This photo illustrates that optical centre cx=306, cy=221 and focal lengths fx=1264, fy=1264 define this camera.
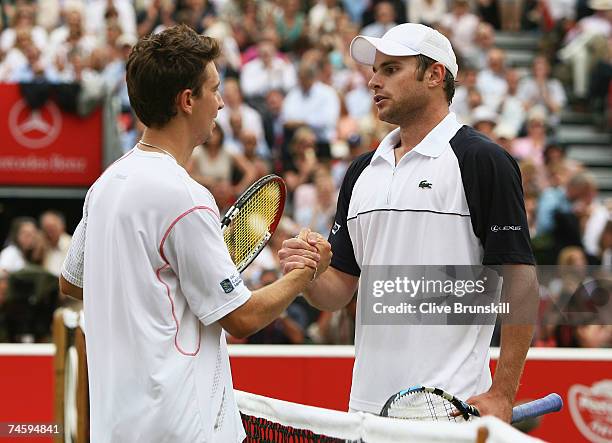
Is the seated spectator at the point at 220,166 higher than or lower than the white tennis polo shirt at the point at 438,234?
higher

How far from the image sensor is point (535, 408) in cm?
412

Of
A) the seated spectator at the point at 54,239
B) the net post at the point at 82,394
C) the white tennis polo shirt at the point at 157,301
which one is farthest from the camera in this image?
the seated spectator at the point at 54,239

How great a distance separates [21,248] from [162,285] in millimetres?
7594

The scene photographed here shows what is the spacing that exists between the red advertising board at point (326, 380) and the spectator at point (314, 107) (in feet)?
19.7

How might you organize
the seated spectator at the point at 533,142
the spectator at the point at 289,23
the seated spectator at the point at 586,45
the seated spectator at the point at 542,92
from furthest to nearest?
the seated spectator at the point at 586,45, the spectator at the point at 289,23, the seated spectator at the point at 542,92, the seated spectator at the point at 533,142

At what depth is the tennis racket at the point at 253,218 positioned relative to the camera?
422 cm

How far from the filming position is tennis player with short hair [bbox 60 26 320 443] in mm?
3457

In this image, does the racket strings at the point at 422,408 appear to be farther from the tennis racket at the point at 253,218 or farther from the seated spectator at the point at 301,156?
the seated spectator at the point at 301,156

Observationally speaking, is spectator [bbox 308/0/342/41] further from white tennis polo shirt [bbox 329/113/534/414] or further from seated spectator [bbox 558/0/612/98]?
white tennis polo shirt [bbox 329/113/534/414]

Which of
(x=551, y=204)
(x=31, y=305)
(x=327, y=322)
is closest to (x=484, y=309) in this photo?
(x=327, y=322)

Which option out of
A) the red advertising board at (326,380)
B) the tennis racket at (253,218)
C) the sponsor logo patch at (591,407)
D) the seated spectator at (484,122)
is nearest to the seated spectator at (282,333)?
the red advertising board at (326,380)

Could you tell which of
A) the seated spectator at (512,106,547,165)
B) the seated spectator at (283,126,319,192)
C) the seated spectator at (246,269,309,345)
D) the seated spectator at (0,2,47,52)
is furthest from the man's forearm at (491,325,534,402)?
the seated spectator at (0,2,47,52)

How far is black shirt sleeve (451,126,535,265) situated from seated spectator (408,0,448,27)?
11739 millimetres

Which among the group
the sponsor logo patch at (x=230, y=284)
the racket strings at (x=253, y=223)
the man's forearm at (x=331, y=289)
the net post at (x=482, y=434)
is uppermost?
the racket strings at (x=253, y=223)
